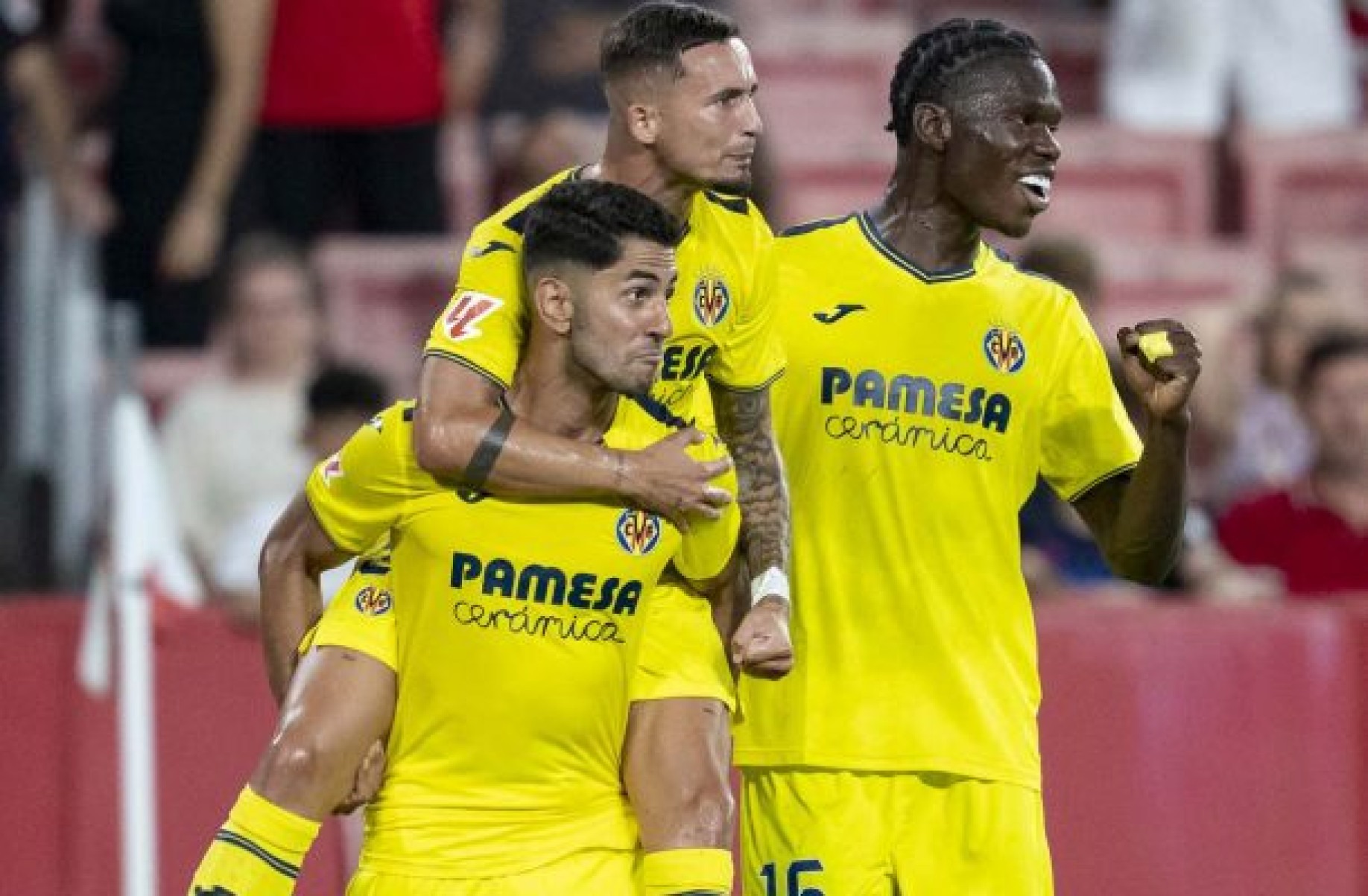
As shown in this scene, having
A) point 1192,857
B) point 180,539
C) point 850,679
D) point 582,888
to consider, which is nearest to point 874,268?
point 850,679

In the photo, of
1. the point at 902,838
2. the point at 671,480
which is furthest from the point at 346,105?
the point at 671,480

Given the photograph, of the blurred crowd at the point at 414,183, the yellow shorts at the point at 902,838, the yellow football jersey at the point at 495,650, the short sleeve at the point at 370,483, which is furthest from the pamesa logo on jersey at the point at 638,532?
the blurred crowd at the point at 414,183

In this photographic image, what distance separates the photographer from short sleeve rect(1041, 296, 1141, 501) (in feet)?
22.2

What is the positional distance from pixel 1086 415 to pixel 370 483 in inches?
59.5

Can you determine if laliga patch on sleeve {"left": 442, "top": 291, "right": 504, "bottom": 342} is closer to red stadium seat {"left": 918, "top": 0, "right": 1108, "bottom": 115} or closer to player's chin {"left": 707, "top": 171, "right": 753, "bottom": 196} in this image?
player's chin {"left": 707, "top": 171, "right": 753, "bottom": 196}

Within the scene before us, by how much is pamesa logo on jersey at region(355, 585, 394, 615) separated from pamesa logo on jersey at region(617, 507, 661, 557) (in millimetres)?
457

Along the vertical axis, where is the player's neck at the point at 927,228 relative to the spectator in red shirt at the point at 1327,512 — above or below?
above

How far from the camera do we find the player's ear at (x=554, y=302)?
611 centimetres

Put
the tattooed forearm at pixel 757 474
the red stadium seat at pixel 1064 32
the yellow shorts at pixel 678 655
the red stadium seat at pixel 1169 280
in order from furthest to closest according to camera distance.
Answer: the red stadium seat at pixel 1064 32 < the red stadium seat at pixel 1169 280 < the tattooed forearm at pixel 757 474 < the yellow shorts at pixel 678 655

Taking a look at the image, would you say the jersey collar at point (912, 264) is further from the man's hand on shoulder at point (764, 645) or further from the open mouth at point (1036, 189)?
the man's hand on shoulder at point (764, 645)

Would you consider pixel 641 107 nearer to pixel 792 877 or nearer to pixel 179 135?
pixel 792 877

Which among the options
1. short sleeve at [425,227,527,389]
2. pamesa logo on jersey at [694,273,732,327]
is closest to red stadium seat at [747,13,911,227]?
pamesa logo on jersey at [694,273,732,327]

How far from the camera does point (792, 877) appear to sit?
660 cm

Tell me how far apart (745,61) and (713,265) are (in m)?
0.40
